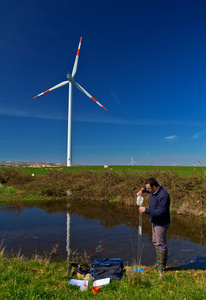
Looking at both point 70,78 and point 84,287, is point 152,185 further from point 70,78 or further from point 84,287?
point 70,78

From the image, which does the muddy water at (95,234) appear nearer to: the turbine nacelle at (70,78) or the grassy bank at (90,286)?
the grassy bank at (90,286)

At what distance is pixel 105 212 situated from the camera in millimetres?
14883

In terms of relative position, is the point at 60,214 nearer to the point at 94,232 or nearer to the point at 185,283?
the point at 94,232

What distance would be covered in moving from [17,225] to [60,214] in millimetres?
3196

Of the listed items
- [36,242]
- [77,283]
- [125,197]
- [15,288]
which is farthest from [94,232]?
[125,197]

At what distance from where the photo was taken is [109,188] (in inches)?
794

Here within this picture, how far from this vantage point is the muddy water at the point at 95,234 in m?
7.67

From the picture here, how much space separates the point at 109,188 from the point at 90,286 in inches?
604

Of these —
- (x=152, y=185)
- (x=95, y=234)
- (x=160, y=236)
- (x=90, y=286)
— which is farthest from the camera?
(x=95, y=234)

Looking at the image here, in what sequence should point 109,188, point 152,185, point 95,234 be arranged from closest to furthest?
point 152,185
point 95,234
point 109,188

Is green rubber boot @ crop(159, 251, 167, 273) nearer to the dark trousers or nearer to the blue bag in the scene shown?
the dark trousers

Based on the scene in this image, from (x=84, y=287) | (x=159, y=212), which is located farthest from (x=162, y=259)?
(x=84, y=287)

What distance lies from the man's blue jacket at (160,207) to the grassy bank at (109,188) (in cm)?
937

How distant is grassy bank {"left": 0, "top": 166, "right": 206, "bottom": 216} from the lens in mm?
15141
